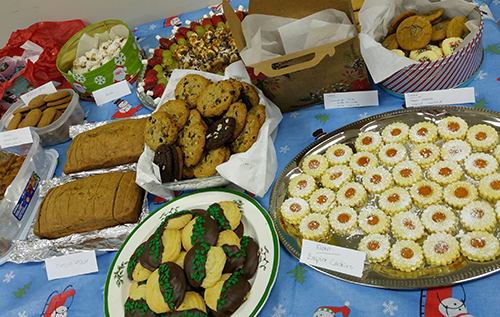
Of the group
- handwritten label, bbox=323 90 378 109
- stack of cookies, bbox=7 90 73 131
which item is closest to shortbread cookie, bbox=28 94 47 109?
stack of cookies, bbox=7 90 73 131

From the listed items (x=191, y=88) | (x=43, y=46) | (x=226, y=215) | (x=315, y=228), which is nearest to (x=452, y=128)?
(x=315, y=228)

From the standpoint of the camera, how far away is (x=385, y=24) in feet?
6.55

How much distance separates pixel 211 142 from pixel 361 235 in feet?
2.73

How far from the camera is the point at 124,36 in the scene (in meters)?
2.94

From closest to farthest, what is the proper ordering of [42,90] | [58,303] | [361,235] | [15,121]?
[361,235]
[58,303]
[15,121]
[42,90]

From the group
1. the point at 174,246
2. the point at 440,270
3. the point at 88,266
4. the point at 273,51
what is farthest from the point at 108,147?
the point at 440,270

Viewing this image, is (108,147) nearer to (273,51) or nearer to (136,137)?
(136,137)

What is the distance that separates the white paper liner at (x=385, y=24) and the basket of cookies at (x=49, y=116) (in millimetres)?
2146

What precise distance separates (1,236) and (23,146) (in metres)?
0.76

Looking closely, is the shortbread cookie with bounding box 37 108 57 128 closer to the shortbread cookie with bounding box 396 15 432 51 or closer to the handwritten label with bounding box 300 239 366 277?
the handwritten label with bounding box 300 239 366 277

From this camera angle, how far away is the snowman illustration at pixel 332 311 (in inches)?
53.8

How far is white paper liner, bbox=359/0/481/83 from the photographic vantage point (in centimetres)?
171

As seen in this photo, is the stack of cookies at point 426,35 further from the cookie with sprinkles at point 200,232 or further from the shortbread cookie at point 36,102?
the shortbread cookie at point 36,102

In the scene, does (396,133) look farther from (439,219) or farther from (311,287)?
(311,287)
